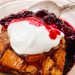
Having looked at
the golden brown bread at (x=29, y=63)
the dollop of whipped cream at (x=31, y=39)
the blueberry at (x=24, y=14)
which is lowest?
the golden brown bread at (x=29, y=63)

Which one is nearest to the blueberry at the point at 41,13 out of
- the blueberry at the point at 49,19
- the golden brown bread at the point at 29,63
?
the blueberry at the point at 49,19

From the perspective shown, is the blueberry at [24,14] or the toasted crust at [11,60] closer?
the toasted crust at [11,60]

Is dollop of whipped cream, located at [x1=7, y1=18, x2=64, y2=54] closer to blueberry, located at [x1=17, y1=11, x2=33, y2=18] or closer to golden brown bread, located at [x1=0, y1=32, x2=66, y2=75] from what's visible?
golden brown bread, located at [x1=0, y1=32, x2=66, y2=75]

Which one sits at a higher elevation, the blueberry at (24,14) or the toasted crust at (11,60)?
the blueberry at (24,14)

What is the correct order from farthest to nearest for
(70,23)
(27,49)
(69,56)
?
(70,23) → (69,56) → (27,49)

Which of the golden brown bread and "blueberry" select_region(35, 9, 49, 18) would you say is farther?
"blueberry" select_region(35, 9, 49, 18)

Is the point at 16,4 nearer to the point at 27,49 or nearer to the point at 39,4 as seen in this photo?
the point at 39,4

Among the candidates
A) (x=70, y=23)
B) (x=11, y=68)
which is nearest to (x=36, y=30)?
(x=11, y=68)

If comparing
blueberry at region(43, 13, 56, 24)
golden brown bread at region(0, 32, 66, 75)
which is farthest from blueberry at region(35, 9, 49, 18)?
golden brown bread at region(0, 32, 66, 75)

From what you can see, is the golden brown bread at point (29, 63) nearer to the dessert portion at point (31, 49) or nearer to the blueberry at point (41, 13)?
the dessert portion at point (31, 49)
